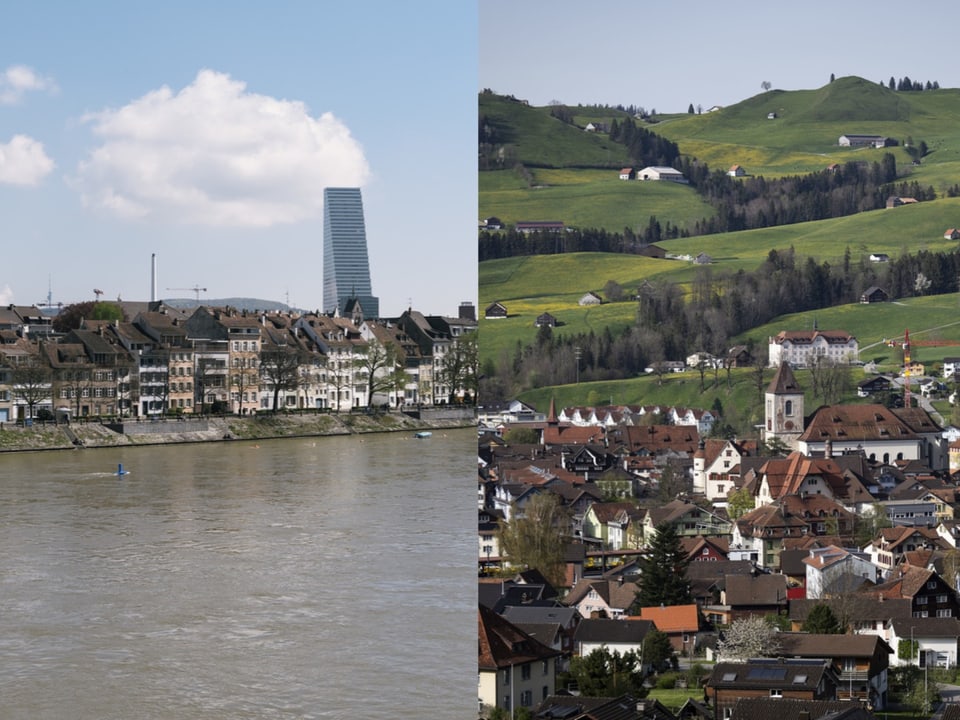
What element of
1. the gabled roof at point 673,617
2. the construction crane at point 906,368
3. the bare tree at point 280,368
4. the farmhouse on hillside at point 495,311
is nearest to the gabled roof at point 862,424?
the construction crane at point 906,368

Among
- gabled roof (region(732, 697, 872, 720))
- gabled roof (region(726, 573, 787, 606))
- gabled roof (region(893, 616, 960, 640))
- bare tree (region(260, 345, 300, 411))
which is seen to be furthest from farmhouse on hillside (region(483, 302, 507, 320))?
bare tree (region(260, 345, 300, 411))

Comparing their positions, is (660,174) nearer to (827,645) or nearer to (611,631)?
(611,631)

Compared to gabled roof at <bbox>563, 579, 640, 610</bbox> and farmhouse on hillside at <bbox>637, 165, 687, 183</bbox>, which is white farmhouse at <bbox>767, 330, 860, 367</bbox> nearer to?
farmhouse on hillside at <bbox>637, 165, 687, 183</bbox>

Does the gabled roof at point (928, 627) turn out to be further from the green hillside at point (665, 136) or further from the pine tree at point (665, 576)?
the green hillside at point (665, 136)

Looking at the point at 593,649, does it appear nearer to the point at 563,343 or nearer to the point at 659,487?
the point at 659,487

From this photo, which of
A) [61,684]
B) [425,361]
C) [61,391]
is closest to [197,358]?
[61,391]

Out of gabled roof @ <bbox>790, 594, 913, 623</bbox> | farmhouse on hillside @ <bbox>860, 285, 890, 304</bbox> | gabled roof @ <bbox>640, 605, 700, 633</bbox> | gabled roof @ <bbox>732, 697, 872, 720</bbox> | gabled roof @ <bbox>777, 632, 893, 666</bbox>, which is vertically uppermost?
farmhouse on hillside @ <bbox>860, 285, 890, 304</bbox>
